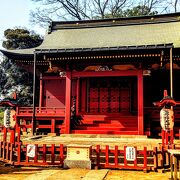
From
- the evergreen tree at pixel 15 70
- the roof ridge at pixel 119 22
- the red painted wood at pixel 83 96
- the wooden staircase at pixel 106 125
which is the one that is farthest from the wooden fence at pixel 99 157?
the evergreen tree at pixel 15 70

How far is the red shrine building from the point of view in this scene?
1620cm

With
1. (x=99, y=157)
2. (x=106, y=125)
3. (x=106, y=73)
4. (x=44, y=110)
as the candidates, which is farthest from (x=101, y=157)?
(x=44, y=110)

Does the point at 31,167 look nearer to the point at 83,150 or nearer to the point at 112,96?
the point at 83,150

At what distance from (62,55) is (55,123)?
16.1 ft

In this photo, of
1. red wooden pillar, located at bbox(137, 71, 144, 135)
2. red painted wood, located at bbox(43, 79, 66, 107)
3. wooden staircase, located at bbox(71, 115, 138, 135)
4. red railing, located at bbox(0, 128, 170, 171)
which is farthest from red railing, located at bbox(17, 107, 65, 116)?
red railing, located at bbox(0, 128, 170, 171)

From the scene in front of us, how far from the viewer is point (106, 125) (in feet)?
55.6

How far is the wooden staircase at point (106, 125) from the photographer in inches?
649

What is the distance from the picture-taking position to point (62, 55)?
1641 cm

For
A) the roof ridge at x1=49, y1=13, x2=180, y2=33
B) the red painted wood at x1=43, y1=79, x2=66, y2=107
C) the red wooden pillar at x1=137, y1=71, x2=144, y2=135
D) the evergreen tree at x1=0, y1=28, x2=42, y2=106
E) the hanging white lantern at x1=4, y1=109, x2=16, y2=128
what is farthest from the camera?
the evergreen tree at x1=0, y1=28, x2=42, y2=106

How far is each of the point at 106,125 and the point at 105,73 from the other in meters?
3.31

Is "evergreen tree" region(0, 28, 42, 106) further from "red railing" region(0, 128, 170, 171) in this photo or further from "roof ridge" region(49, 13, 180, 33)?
"red railing" region(0, 128, 170, 171)

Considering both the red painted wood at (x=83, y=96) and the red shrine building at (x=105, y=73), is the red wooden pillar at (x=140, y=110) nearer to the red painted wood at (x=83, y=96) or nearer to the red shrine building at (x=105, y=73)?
the red shrine building at (x=105, y=73)

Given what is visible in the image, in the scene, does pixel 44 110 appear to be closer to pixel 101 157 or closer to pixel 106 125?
pixel 106 125

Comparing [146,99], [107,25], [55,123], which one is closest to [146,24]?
[107,25]
